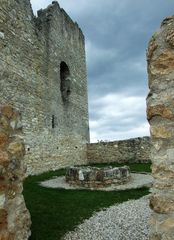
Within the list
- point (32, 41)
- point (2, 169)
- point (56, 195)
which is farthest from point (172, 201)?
→ point (32, 41)

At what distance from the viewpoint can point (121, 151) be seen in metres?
17.4

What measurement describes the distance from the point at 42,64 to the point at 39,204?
317 inches

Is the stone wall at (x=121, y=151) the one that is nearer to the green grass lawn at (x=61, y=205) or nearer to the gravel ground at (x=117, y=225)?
the green grass lawn at (x=61, y=205)

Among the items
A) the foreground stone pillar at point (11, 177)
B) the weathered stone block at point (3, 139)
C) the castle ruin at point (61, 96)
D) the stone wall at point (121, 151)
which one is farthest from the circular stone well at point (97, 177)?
the stone wall at point (121, 151)

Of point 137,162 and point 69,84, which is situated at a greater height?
point 69,84

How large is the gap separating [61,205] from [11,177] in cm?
340

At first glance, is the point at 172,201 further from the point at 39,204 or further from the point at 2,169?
the point at 39,204

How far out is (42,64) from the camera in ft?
44.2

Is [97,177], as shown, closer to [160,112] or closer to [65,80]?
[160,112]

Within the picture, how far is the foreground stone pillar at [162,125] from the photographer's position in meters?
2.38

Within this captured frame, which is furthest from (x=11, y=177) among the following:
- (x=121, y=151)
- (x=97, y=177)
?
(x=121, y=151)

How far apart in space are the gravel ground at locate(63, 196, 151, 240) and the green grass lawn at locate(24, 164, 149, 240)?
214 mm

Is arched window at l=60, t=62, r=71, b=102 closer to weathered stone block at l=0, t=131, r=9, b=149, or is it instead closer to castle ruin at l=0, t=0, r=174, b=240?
castle ruin at l=0, t=0, r=174, b=240

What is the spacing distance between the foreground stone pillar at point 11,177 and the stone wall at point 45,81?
6869mm
